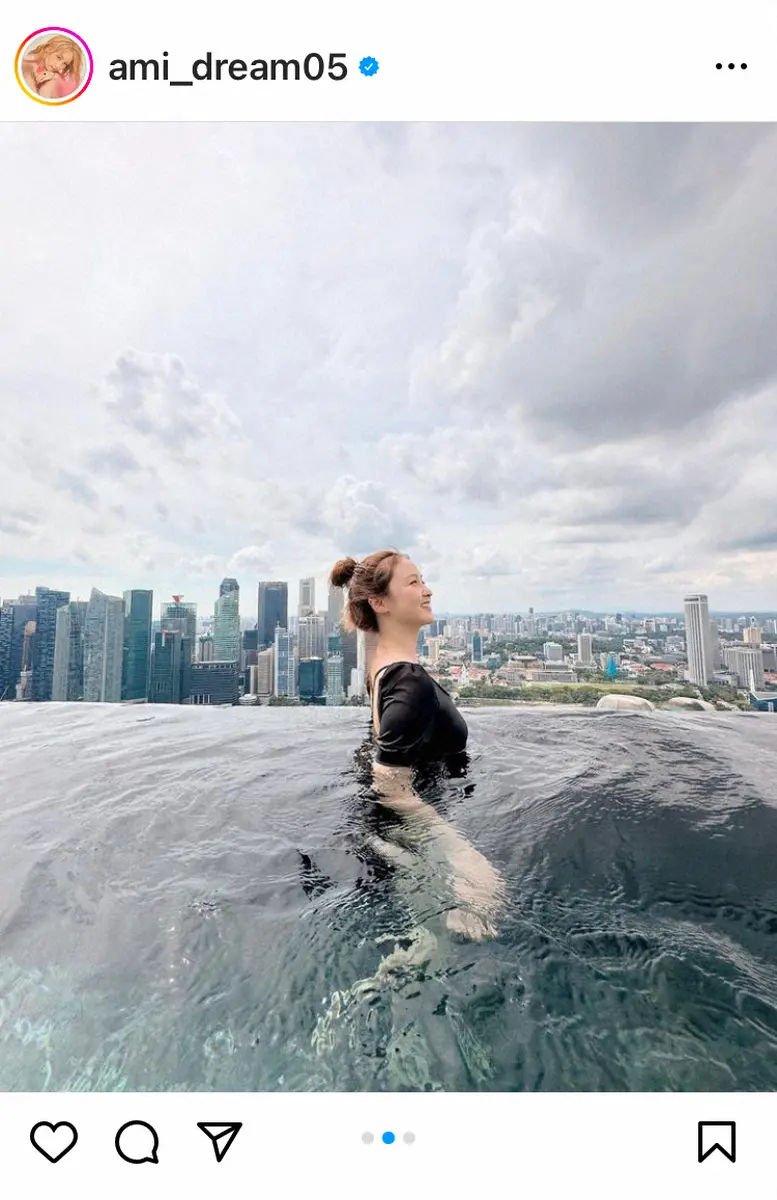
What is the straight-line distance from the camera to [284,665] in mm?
6625

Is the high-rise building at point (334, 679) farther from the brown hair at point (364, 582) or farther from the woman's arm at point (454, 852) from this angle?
the woman's arm at point (454, 852)

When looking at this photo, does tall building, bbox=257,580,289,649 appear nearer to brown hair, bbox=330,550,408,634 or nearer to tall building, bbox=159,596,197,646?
tall building, bbox=159,596,197,646

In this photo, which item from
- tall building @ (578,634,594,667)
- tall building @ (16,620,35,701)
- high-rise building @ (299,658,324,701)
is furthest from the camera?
tall building @ (16,620,35,701)

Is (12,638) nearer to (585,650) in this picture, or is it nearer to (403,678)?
(403,678)

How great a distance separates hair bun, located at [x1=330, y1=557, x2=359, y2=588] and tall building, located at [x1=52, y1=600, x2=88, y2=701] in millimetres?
7668

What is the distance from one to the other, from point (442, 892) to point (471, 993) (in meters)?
0.27

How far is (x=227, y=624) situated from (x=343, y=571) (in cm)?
828
